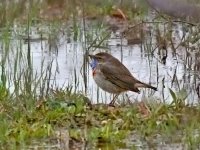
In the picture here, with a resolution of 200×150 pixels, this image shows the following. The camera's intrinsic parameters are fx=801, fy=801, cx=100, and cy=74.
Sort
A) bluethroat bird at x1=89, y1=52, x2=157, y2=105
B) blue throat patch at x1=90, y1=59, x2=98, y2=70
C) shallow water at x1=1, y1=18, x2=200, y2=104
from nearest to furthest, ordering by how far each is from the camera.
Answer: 1. bluethroat bird at x1=89, y1=52, x2=157, y2=105
2. shallow water at x1=1, y1=18, x2=200, y2=104
3. blue throat patch at x1=90, y1=59, x2=98, y2=70

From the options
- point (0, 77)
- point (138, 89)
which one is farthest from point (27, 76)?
point (138, 89)

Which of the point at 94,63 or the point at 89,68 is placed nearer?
the point at 94,63

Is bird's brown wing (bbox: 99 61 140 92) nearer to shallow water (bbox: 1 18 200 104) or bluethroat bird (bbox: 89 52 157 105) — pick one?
bluethroat bird (bbox: 89 52 157 105)

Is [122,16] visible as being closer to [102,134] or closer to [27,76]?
[27,76]

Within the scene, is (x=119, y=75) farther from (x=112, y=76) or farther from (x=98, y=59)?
(x=98, y=59)

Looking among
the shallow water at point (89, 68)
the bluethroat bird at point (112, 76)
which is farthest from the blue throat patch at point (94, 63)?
the shallow water at point (89, 68)

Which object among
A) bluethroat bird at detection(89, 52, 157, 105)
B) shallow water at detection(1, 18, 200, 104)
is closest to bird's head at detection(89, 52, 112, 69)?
bluethroat bird at detection(89, 52, 157, 105)

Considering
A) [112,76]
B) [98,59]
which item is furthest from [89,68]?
[112,76]

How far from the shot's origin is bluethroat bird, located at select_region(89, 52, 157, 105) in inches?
292

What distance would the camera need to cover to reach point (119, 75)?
7660 millimetres

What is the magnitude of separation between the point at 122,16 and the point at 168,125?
5.00 m

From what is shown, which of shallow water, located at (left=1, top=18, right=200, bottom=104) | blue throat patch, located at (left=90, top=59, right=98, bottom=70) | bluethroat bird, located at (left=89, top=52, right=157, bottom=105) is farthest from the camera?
blue throat patch, located at (left=90, top=59, right=98, bottom=70)

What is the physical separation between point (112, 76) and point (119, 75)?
9 centimetres

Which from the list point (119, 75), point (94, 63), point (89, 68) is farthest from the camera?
point (89, 68)
